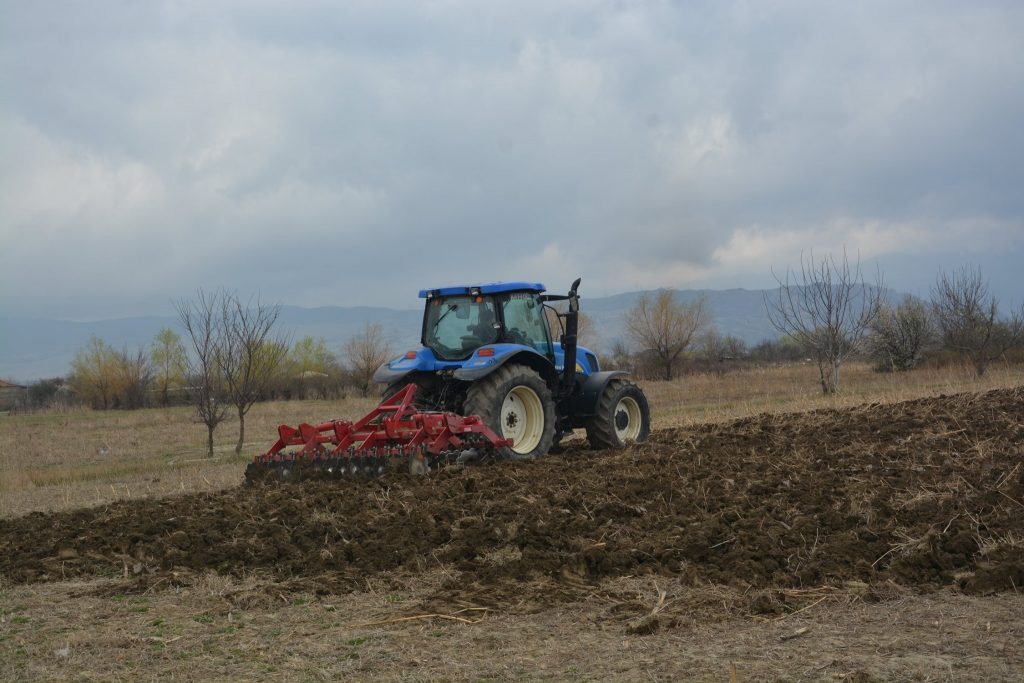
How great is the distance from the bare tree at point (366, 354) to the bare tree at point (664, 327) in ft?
41.4

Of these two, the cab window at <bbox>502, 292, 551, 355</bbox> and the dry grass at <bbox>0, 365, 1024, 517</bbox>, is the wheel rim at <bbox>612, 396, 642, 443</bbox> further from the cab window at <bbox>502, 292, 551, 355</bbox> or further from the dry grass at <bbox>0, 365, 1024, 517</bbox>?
the dry grass at <bbox>0, 365, 1024, 517</bbox>

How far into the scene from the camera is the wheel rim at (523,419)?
10.4 meters

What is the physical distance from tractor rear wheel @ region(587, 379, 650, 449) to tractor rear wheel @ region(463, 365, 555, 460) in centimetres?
Answer: 96

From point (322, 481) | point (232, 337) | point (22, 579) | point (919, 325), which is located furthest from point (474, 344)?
point (919, 325)

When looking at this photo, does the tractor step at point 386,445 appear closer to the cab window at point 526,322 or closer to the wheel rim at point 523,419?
the wheel rim at point 523,419

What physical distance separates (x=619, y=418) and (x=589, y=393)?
0.69 meters

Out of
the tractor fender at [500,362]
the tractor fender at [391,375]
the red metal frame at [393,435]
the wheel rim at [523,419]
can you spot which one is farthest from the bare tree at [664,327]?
the red metal frame at [393,435]

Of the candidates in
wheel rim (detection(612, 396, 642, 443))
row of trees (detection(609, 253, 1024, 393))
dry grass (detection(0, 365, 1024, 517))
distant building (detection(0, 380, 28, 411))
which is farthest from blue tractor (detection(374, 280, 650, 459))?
distant building (detection(0, 380, 28, 411))

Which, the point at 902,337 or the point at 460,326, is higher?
the point at 460,326

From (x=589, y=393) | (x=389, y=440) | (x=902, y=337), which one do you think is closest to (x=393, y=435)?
(x=389, y=440)

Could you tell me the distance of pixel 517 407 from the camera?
10625mm

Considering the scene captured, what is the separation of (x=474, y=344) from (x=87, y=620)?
20.3ft

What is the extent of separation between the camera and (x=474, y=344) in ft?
35.8

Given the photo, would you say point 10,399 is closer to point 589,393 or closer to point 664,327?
point 664,327
